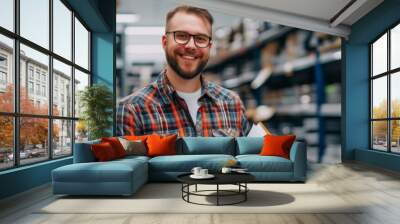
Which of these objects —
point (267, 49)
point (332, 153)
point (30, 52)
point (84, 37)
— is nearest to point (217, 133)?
point (267, 49)

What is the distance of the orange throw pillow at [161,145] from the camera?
665 centimetres

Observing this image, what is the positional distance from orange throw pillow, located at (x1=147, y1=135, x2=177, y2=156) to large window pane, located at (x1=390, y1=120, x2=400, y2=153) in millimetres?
4554

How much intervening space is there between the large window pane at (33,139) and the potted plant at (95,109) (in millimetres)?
1400

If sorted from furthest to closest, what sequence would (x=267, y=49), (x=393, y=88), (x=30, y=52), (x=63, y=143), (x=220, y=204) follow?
(x=267, y=49)
(x=393, y=88)
(x=63, y=143)
(x=30, y=52)
(x=220, y=204)

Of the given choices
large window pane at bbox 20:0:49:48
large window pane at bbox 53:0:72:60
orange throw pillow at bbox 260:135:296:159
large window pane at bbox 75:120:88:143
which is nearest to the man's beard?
large window pane at bbox 53:0:72:60

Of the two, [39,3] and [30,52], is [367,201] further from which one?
[39,3]

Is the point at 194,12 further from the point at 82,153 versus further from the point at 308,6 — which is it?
the point at 82,153

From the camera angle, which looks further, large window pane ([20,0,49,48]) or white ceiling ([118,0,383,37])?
white ceiling ([118,0,383,37])

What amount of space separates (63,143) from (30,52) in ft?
6.31

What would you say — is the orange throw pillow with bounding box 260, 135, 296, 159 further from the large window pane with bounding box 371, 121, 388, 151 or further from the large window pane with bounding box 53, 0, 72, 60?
the large window pane with bounding box 53, 0, 72, 60

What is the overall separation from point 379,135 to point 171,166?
206 inches

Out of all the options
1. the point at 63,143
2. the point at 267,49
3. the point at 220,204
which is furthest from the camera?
the point at 267,49

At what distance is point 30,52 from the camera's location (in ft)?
18.2

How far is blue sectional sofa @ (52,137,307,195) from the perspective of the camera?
4.83m
